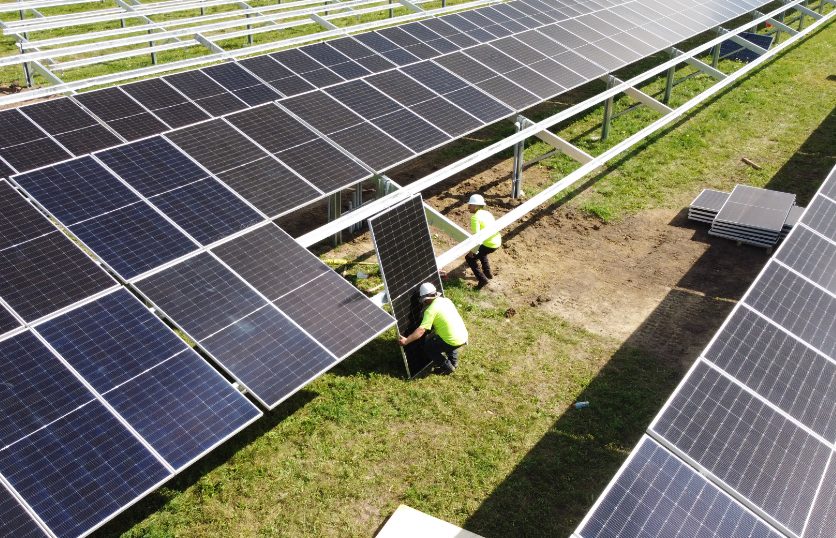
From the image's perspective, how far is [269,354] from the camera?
10.3m

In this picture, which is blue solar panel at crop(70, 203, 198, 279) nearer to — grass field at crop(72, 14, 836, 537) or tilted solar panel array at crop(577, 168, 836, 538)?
grass field at crop(72, 14, 836, 537)

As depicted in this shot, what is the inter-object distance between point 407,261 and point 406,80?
25.1 ft

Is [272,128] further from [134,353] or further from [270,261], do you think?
[134,353]

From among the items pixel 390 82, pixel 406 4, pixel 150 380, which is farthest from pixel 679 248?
pixel 406 4

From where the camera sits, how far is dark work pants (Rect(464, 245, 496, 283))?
49.9 ft

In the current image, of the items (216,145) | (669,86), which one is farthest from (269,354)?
(669,86)

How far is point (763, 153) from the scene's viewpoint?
74.7ft

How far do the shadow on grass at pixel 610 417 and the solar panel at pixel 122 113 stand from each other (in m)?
10.2

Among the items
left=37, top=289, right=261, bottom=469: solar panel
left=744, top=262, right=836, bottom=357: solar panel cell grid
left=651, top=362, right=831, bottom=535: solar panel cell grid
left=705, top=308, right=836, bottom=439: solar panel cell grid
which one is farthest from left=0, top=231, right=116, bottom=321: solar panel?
left=744, top=262, right=836, bottom=357: solar panel cell grid

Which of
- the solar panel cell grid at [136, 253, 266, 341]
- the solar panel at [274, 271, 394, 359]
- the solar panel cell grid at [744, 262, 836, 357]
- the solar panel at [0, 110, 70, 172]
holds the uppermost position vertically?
the solar panel at [0, 110, 70, 172]

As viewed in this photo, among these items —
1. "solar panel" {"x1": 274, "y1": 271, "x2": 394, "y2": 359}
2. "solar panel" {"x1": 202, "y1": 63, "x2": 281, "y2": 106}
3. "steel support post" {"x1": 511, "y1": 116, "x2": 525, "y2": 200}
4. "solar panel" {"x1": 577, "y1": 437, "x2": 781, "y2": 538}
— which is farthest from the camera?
"steel support post" {"x1": 511, "y1": 116, "x2": 525, "y2": 200}

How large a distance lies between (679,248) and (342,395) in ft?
31.8

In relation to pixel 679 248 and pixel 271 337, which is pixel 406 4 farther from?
pixel 271 337

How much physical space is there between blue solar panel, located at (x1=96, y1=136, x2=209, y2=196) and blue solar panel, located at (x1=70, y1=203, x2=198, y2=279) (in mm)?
738
